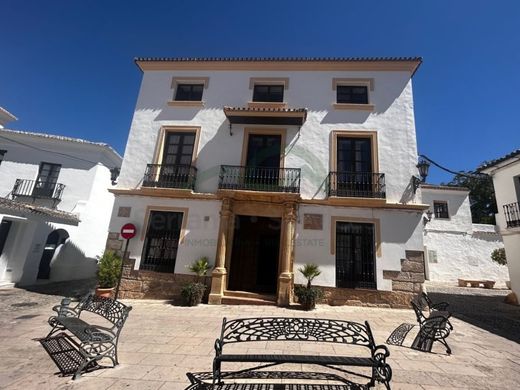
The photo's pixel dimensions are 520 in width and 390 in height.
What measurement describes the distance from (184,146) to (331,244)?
22.9ft

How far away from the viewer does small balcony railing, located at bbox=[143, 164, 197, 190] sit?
32.1ft

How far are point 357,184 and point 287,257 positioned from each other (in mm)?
3747

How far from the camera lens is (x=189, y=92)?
11.3 meters

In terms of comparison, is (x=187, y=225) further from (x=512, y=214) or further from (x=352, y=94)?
(x=512, y=214)

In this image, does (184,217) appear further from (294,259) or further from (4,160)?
(4,160)

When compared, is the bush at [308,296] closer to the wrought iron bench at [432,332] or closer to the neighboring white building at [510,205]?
the wrought iron bench at [432,332]

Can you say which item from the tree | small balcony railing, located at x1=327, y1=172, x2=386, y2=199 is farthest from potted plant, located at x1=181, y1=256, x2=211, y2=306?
the tree

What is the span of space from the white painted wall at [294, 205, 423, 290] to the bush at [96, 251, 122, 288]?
20.1 feet

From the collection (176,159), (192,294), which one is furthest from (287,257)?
(176,159)

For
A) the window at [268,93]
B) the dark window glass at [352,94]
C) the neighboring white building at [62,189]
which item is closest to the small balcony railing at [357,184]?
the dark window glass at [352,94]

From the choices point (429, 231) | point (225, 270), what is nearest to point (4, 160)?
point (225, 270)

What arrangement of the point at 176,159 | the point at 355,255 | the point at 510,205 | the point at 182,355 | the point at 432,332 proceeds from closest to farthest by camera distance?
the point at 182,355, the point at 432,332, the point at 355,255, the point at 176,159, the point at 510,205

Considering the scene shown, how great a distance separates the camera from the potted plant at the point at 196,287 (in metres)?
8.07

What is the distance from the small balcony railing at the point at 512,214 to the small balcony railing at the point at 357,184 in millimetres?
6675
